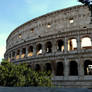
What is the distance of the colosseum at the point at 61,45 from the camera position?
1769 cm

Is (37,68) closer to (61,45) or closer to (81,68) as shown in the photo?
(61,45)

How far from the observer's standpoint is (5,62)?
47.6 ft

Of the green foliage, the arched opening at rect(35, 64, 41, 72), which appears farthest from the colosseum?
the green foliage

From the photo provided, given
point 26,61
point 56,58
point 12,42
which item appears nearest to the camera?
point 56,58

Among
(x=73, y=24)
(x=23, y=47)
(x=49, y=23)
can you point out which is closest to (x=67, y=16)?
(x=73, y=24)

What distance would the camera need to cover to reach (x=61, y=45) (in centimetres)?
2248

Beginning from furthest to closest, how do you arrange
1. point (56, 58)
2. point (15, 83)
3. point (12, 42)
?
1. point (12, 42)
2. point (56, 58)
3. point (15, 83)

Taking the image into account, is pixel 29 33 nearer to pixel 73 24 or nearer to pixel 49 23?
pixel 49 23

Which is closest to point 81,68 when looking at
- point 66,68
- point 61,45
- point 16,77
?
point 66,68

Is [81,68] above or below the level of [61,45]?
below

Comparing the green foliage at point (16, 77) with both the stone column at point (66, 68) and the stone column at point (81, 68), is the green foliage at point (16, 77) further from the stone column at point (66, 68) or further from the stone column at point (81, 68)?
the stone column at point (81, 68)

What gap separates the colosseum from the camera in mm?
17688

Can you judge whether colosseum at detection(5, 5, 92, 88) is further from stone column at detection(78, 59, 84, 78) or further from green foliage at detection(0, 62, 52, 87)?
green foliage at detection(0, 62, 52, 87)

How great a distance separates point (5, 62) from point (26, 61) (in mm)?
8136
